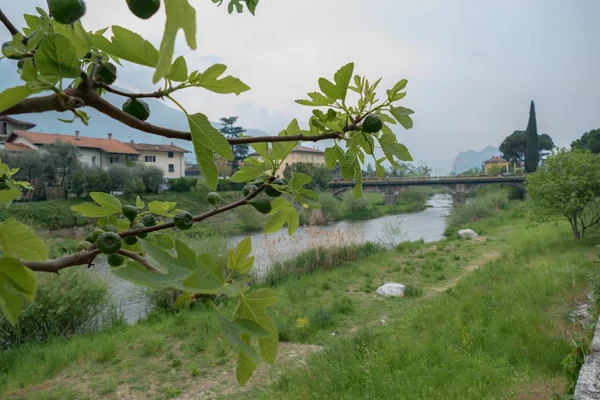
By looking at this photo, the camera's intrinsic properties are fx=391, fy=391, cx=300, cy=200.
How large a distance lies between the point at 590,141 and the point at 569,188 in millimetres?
31762

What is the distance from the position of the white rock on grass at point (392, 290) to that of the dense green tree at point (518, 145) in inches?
1874

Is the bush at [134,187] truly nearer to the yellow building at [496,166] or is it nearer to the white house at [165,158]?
the white house at [165,158]

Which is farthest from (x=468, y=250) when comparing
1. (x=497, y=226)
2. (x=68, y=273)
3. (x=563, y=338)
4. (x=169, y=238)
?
(x=169, y=238)

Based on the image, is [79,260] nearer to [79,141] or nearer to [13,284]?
[13,284]

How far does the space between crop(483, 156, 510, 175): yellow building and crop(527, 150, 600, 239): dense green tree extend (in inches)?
1819

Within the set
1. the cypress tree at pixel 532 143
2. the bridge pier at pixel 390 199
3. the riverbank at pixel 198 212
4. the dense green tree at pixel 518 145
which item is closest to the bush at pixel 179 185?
the riverbank at pixel 198 212

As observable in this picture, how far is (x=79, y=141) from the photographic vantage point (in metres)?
31.7

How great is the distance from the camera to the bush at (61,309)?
7277 mm

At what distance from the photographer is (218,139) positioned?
1.87 ft

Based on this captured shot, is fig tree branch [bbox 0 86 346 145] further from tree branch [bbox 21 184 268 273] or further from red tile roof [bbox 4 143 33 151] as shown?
red tile roof [bbox 4 143 33 151]

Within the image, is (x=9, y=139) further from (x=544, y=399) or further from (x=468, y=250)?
(x=544, y=399)

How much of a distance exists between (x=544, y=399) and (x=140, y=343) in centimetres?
620

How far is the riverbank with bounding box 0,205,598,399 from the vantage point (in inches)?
164

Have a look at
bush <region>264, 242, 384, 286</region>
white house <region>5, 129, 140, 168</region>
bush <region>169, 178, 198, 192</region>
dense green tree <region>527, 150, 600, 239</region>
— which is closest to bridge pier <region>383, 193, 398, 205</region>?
bush <region>169, 178, 198, 192</region>
